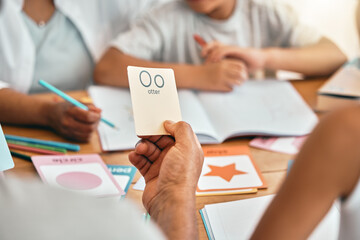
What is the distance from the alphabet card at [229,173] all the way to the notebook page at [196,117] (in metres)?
0.04

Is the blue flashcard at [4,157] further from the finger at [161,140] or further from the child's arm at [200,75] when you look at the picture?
the child's arm at [200,75]

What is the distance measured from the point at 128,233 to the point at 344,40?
2.10 m

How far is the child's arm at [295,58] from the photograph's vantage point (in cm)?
137

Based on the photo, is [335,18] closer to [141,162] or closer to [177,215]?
[141,162]

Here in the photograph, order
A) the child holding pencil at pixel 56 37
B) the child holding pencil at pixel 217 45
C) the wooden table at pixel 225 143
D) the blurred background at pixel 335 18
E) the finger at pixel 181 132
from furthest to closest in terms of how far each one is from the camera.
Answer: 1. the blurred background at pixel 335 18
2. the child holding pencil at pixel 56 37
3. the child holding pencil at pixel 217 45
4. the wooden table at pixel 225 143
5. the finger at pixel 181 132

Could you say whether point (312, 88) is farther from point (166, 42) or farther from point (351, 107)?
point (351, 107)

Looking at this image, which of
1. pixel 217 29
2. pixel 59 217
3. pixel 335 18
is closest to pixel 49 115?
pixel 217 29

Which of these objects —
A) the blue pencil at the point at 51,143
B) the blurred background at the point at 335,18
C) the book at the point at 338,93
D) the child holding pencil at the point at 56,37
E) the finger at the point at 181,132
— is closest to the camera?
the finger at the point at 181,132

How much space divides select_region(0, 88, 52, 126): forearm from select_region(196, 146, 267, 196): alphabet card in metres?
0.39

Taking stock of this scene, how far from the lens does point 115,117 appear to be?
1119 mm

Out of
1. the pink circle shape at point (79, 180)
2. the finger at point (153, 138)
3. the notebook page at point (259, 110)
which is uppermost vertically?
the finger at point (153, 138)

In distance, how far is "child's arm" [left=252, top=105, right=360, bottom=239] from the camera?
0.50 metres

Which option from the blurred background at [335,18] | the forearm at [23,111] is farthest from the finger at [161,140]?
the blurred background at [335,18]

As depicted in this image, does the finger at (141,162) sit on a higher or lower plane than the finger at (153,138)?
lower
